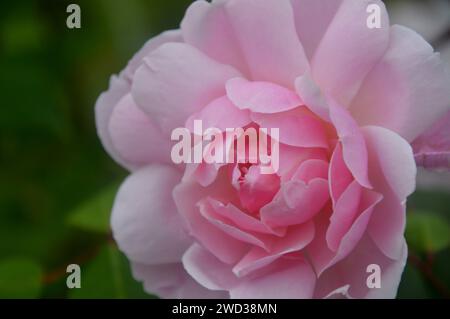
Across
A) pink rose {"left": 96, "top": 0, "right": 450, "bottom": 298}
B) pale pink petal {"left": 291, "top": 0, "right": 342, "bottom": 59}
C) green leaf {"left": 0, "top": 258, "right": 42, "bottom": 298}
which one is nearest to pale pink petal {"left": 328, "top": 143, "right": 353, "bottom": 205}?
pink rose {"left": 96, "top": 0, "right": 450, "bottom": 298}

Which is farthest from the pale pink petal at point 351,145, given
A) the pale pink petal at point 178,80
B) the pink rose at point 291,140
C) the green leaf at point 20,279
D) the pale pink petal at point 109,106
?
the green leaf at point 20,279

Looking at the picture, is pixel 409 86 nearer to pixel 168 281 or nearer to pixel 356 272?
pixel 356 272

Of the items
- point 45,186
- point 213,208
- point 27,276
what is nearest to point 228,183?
point 213,208

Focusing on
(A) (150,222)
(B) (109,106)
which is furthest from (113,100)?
(A) (150,222)

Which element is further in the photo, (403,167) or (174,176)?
(174,176)

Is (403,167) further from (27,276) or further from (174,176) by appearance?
(27,276)
